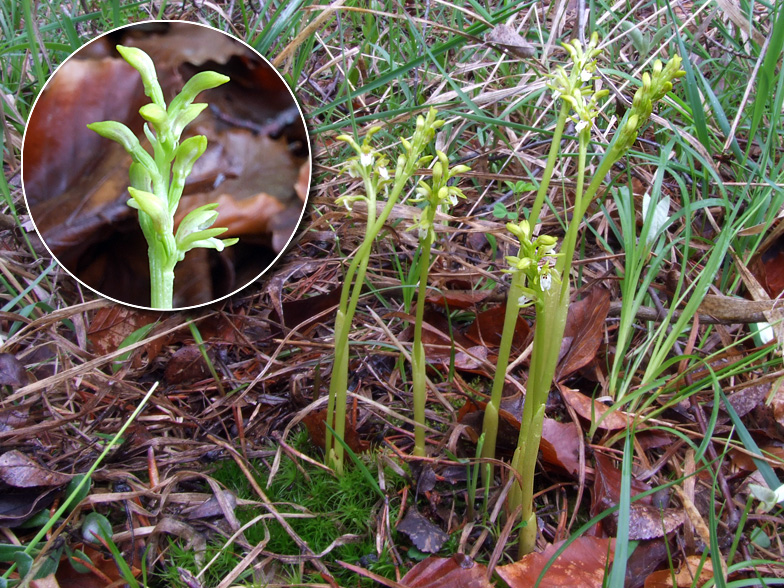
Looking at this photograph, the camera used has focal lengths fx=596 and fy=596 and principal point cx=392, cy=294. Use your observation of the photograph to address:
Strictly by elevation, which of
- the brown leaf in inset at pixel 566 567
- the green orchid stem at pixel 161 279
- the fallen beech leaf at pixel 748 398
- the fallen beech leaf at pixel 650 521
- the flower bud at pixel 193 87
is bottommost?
the fallen beech leaf at pixel 748 398

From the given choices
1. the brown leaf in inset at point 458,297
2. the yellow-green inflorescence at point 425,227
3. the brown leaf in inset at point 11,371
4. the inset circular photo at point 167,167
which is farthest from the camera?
the brown leaf in inset at point 458,297

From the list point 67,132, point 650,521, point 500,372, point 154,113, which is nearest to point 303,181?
point 154,113

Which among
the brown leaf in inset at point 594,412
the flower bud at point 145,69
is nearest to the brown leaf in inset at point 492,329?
the brown leaf in inset at point 594,412

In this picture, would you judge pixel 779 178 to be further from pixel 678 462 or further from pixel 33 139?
pixel 33 139

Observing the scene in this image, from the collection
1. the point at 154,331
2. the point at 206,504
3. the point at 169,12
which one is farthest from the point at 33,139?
the point at 169,12

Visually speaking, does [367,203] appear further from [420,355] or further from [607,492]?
[607,492]

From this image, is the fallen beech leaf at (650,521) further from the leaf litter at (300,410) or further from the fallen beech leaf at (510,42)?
the fallen beech leaf at (510,42)

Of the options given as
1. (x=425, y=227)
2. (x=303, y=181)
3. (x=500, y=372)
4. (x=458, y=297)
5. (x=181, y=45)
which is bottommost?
(x=458, y=297)
